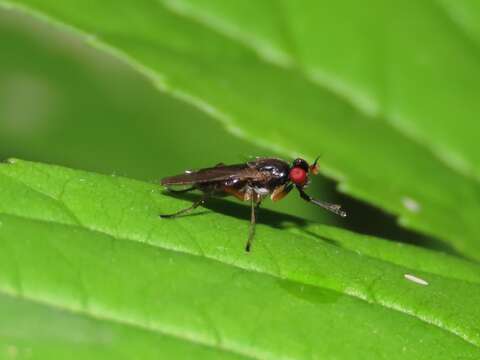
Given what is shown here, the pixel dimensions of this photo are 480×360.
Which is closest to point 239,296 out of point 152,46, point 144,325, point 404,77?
point 144,325

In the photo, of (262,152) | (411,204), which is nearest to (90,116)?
(262,152)

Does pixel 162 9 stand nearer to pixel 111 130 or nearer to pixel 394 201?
pixel 394 201

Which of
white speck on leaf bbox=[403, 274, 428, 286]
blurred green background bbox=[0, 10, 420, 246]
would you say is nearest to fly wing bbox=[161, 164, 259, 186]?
white speck on leaf bbox=[403, 274, 428, 286]

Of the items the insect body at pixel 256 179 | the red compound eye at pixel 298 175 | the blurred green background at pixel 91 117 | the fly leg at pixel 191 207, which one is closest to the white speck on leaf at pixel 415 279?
the insect body at pixel 256 179

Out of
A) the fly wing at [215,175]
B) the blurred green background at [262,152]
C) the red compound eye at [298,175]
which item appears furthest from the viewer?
the red compound eye at [298,175]

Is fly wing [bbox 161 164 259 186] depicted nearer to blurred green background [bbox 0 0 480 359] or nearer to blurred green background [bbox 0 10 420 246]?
blurred green background [bbox 0 0 480 359]

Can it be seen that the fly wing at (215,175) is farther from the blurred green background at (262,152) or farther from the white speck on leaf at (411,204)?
the white speck on leaf at (411,204)
